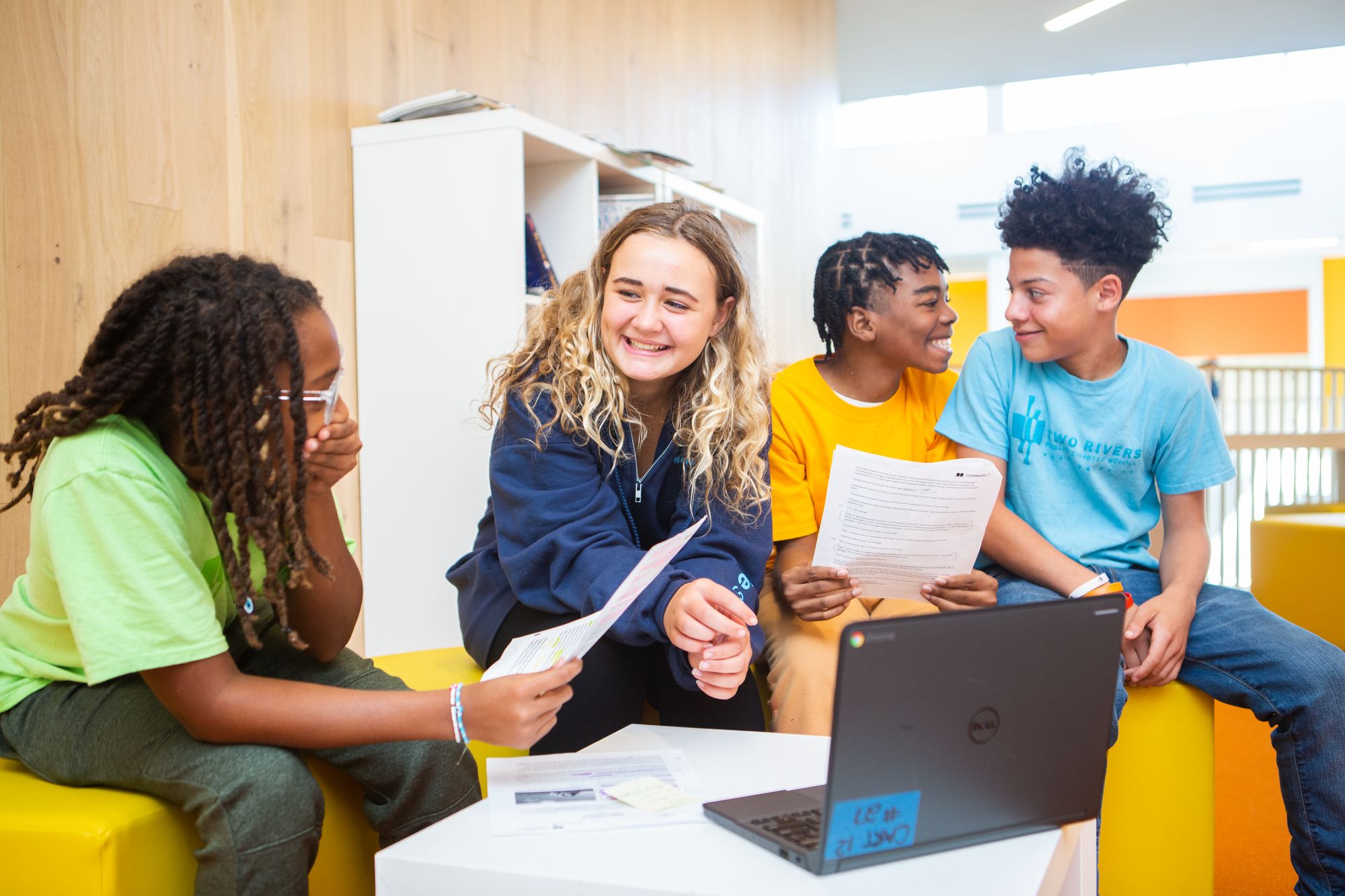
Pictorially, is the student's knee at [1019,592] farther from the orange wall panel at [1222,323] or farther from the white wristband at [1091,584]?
the orange wall panel at [1222,323]

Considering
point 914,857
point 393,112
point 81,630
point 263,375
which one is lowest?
point 914,857

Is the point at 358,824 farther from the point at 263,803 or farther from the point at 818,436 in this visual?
the point at 818,436

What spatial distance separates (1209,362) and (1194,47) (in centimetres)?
335

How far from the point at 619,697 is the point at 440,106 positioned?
1387mm

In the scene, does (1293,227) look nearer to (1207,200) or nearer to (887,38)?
(1207,200)

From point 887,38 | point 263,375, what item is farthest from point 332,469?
point 887,38

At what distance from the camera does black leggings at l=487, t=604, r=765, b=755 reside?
1440mm

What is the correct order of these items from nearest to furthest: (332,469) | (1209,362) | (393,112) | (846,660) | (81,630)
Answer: (846,660) < (81,630) < (332,469) < (393,112) < (1209,362)

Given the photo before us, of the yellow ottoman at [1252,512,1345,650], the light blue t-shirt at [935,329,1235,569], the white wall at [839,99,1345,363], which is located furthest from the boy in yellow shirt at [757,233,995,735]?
the white wall at [839,99,1345,363]

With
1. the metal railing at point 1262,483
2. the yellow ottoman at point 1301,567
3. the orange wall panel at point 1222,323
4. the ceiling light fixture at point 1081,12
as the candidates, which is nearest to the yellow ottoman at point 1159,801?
the yellow ottoman at point 1301,567

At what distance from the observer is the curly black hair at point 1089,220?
178 cm

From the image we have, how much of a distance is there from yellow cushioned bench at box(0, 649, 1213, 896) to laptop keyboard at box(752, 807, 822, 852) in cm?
56

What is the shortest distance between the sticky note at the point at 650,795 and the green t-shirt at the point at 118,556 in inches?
15.9

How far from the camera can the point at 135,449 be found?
1.01 metres
